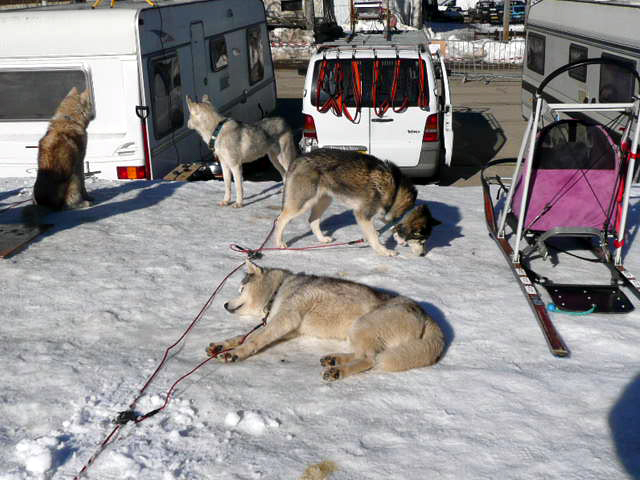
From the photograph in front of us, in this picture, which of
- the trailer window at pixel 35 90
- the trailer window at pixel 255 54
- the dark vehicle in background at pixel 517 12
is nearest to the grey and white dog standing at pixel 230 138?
the trailer window at pixel 35 90

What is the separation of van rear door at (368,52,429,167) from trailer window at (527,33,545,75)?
5.40m

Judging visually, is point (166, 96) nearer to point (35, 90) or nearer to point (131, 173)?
point (131, 173)

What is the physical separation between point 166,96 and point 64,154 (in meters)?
1.98

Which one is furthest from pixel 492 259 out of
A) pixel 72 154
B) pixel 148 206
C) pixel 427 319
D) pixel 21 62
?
pixel 21 62

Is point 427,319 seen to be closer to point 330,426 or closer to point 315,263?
point 330,426

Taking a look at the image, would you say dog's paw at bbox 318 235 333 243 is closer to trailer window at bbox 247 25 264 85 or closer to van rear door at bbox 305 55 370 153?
van rear door at bbox 305 55 370 153

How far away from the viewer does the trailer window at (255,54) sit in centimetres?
1325

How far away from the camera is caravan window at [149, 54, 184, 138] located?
831 cm

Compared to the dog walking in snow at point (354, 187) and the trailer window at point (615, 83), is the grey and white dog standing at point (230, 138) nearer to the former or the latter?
the dog walking in snow at point (354, 187)

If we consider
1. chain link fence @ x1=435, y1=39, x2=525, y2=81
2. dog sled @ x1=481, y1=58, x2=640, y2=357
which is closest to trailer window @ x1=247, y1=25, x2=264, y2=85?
dog sled @ x1=481, y1=58, x2=640, y2=357

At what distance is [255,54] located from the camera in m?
13.7

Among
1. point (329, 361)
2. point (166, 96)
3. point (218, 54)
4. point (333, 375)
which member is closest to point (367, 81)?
point (218, 54)

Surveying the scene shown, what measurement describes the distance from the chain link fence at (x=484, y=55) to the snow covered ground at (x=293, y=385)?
880 inches

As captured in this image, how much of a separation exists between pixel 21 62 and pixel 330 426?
667cm
